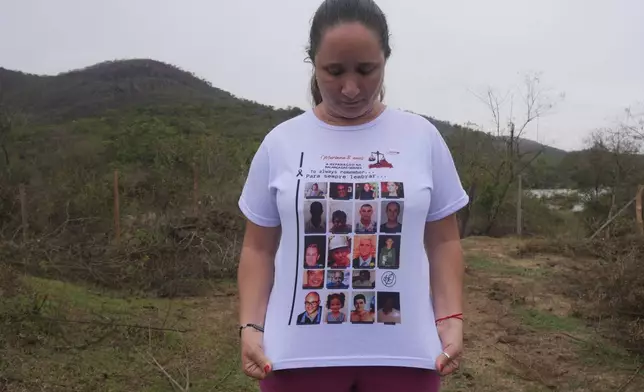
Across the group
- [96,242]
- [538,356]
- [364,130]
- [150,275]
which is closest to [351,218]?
[364,130]

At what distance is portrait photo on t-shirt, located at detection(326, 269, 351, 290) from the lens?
103cm

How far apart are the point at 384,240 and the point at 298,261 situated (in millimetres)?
162

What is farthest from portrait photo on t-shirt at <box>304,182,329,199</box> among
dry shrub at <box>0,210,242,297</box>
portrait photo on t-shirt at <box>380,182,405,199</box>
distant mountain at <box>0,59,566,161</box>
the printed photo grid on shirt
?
distant mountain at <box>0,59,566,161</box>

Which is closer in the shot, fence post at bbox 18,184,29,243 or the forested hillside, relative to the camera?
fence post at bbox 18,184,29,243

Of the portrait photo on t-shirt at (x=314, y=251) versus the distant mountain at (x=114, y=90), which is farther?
the distant mountain at (x=114, y=90)

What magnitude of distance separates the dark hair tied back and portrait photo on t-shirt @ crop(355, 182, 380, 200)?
0.28 meters

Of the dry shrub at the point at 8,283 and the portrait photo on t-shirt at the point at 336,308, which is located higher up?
the portrait photo on t-shirt at the point at 336,308

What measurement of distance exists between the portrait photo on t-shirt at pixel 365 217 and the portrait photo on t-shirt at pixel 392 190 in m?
0.03

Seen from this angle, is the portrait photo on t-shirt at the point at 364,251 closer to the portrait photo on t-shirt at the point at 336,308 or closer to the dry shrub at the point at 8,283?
the portrait photo on t-shirt at the point at 336,308

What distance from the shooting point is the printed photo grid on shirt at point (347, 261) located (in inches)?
40.4

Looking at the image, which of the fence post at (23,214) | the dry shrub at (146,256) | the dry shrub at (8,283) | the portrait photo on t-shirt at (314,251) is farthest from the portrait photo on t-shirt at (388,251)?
the fence post at (23,214)

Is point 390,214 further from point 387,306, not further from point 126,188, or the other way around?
point 126,188

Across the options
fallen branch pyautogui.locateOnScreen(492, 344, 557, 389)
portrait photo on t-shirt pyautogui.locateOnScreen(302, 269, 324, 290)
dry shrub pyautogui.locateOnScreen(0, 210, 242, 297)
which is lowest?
fallen branch pyautogui.locateOnScreen(492, 344, 557, 389)

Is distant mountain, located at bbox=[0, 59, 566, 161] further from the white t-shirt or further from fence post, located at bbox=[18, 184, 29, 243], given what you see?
the white t-shirt
